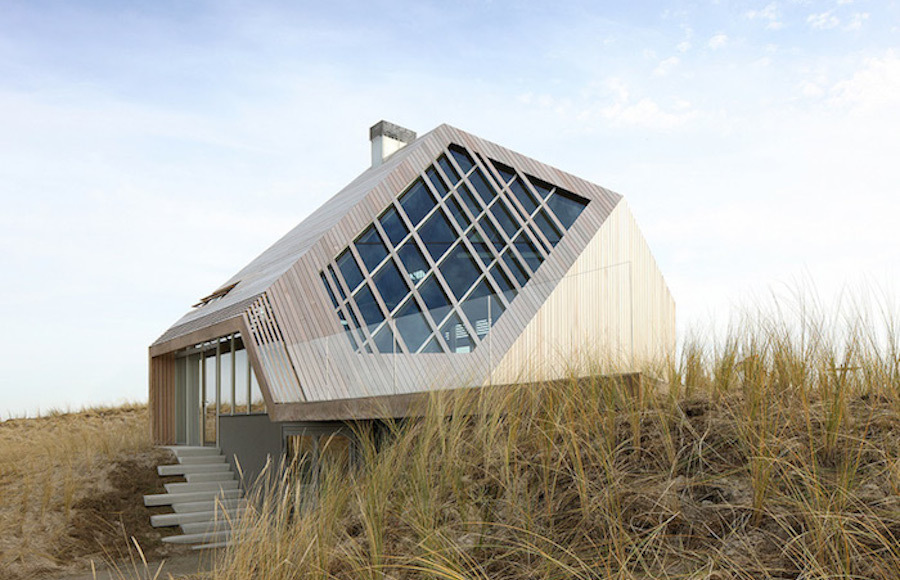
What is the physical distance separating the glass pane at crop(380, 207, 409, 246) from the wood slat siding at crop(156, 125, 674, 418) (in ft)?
0.70

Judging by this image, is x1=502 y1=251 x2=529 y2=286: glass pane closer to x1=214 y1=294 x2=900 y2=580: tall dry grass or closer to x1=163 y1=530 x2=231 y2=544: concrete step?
x1=163 y1=530 x2=231 y2=544: concrete step

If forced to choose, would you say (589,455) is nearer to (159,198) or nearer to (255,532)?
(255,532)

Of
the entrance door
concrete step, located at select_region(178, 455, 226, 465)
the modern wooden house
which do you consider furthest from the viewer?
the entrance door

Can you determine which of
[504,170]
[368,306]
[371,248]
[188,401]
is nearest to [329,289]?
[368,306]

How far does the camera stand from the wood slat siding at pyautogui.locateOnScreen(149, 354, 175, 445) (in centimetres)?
1652

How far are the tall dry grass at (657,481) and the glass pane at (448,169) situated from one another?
383 inches

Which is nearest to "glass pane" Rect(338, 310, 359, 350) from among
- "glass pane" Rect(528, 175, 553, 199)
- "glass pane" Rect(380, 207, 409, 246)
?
"glass pane" Rect(380, 207, 409, 246)

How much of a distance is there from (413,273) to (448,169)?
2.96m

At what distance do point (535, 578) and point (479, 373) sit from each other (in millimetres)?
5289

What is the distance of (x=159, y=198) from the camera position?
37.7 feet

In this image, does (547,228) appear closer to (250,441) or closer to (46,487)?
(250,441)

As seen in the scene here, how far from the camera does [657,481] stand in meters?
4.02

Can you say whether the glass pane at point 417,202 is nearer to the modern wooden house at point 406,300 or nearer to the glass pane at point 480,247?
the modern wooden house at point 406,300

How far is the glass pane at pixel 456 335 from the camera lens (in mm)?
10164
